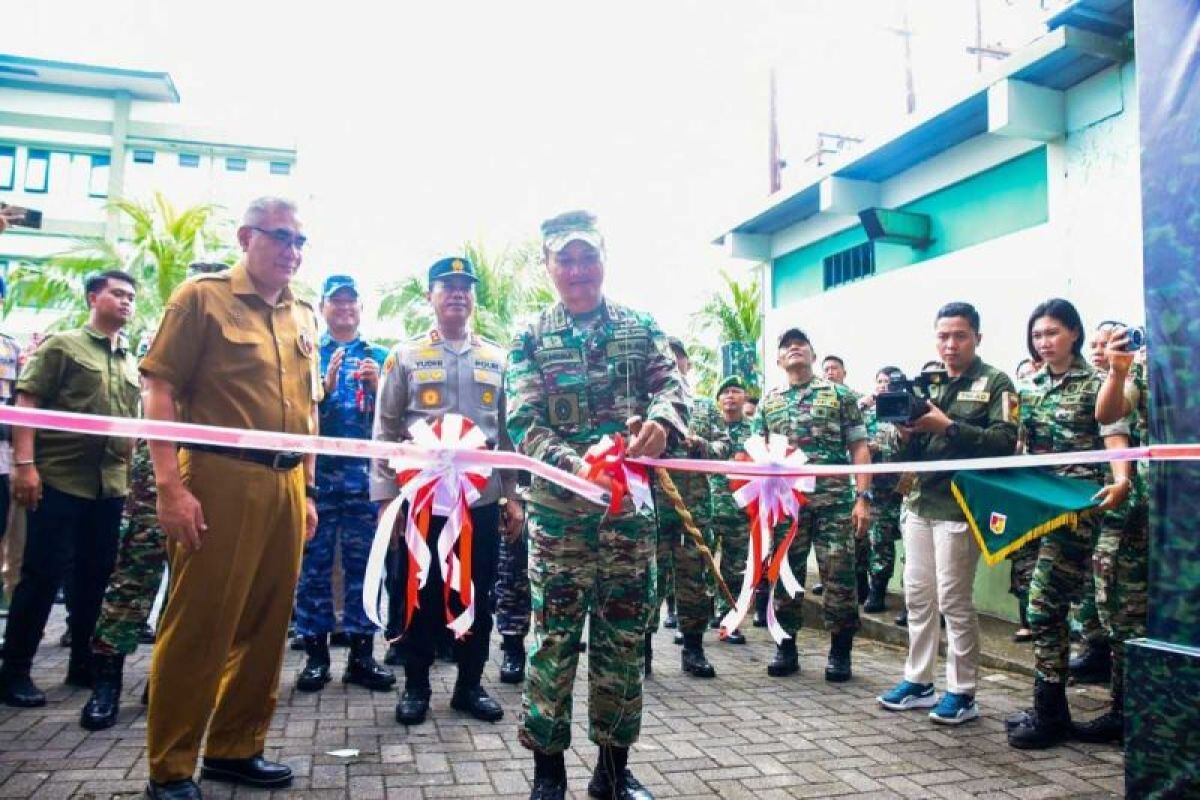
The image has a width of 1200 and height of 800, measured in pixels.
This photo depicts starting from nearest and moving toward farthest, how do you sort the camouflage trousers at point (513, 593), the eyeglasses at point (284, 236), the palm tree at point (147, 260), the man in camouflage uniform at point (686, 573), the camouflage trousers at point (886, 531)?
1. the eyeglasses at point (284, 236)
2. the camouflage trousers at point (513, 593)
3. the man in camouflage uniform at point (686, 573)
4. the camouflage trousers at point (886, 531)
5. the palm tree at point (147, 260)

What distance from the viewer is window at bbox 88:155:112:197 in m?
25.4

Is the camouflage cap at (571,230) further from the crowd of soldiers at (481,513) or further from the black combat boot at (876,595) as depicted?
the black combat boot at (876,595)

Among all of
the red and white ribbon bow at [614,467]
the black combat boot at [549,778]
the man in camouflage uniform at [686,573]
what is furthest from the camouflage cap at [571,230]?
the man in camouflage uniform at [686,573]

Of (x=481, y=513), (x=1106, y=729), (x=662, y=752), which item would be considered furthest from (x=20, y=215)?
(x=1106, y=729)

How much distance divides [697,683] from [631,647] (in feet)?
6.83

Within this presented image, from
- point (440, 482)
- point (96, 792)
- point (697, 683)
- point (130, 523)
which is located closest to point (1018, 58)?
point (697, 683)

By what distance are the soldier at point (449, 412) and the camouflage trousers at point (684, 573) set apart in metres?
1.39

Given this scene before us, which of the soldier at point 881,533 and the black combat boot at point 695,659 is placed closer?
the black combat boot at point 695,659

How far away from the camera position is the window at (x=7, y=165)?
81.9ft

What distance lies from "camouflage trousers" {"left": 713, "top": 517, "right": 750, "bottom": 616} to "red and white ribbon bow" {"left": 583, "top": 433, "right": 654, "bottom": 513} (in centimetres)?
324

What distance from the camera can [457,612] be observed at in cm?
416

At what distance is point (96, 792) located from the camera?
2.82m

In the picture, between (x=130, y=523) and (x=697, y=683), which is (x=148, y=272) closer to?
(x=130, y=523)

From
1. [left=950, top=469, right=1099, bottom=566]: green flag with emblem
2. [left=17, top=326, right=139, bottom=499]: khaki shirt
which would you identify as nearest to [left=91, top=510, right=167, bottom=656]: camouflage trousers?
[left=17, top=326, right=139, bottom=499]: khaki shirt
